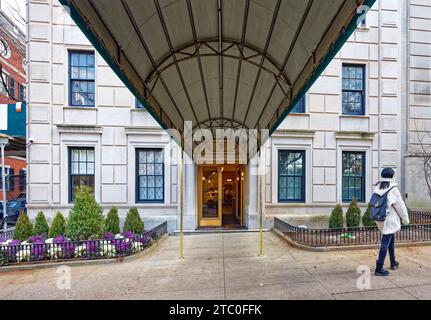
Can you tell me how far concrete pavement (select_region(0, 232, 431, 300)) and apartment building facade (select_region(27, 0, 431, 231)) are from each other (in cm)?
380

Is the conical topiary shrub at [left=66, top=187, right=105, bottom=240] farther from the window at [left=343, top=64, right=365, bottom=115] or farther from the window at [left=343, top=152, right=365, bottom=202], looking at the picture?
the window at [left=343, top=64, right=365, bottom=115]

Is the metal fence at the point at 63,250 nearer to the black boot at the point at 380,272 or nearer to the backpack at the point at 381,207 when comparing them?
the black boot at the point at 380,272

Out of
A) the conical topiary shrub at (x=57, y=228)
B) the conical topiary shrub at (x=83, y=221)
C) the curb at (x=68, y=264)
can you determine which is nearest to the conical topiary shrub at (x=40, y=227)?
the conical topiary shrub at (x=57, y=228)

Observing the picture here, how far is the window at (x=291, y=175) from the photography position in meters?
10.5

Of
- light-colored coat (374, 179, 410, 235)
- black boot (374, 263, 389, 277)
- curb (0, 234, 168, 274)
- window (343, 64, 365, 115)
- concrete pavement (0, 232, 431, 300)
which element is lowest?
curb (0, 234, 168, 274)

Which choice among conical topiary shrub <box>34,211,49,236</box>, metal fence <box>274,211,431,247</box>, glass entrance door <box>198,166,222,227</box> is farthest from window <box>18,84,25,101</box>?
metal fence <box>274,211,431,247</box>

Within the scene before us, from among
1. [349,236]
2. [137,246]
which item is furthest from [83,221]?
[349,236]

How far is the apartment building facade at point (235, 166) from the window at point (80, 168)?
0.04 meters

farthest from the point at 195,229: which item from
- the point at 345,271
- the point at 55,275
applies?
the point at 345,271

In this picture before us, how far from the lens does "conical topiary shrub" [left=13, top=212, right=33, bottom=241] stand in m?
7.33

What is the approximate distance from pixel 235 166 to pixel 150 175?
3838mm

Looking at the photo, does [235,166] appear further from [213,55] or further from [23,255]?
[23,255]

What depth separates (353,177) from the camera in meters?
10.7
